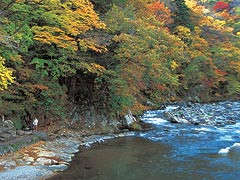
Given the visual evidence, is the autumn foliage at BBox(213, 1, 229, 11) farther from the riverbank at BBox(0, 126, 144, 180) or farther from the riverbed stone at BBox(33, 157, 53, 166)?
the riverbed stone at BBox(33, 157, 53, 166)

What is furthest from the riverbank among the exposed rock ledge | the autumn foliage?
the autumn foliage

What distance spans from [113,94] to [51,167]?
9.52m

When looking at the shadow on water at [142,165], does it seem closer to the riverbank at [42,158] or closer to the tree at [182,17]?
the riverbank at [42,158]

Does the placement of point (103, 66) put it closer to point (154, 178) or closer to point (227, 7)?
point (154, 178)

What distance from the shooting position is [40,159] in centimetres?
1408

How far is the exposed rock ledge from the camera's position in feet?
40.7

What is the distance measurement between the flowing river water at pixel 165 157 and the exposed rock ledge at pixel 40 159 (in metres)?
0.53

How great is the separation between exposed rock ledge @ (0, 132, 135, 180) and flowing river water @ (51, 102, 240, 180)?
21.0 inches

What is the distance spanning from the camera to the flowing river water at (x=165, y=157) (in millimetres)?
12914

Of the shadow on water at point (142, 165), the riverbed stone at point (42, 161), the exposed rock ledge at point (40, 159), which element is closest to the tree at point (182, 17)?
the shadow on water at point (142, 165)

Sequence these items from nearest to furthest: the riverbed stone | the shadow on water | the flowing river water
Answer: the shadow on water < the flowing river water < the riverbed stone

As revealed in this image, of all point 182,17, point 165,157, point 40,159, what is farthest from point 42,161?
point 182,17

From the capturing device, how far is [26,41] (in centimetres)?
1841

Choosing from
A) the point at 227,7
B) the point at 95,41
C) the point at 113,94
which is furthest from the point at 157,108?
the point at 227,7
